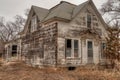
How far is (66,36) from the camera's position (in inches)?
571

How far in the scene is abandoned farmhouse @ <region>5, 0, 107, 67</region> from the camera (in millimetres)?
14195

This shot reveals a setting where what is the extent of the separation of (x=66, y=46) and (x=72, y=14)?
11.4 ft

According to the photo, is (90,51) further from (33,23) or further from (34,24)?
(33,23)

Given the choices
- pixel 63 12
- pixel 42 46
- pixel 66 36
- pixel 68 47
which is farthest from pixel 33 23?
pixel 68 47

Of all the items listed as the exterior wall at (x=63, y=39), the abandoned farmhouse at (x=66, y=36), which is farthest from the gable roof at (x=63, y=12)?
the exterior wall at (x=63, y=39)

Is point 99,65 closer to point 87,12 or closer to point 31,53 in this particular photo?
point 87,12

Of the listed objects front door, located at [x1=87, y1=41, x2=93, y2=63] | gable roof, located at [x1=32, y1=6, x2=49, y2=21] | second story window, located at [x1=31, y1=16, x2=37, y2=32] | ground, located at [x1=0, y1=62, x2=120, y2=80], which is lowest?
ground, located at [x1=0, y1=62, x2=120, y2=80]

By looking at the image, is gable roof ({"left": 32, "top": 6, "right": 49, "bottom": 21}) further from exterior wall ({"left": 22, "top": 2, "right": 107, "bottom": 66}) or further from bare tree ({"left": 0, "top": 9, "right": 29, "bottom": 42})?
bare tree ({"left": 0, "top": 9, "right": 29, "bottom": 42})

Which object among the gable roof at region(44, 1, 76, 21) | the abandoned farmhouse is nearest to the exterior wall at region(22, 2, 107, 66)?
the abandoned farmhouse

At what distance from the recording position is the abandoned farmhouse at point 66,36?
1420 cm

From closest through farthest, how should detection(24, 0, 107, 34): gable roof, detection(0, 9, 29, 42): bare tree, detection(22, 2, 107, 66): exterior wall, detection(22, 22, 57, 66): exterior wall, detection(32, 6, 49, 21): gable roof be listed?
detection(22, 2, 107, 66): exterior wall, detection(22, 22, 57, 66): exterior wall, detection(24, 0, 107, 34): gable roof, detection(32, 6, 49, 21): gable roof, detection(0, 9, 29, 42): bare tree

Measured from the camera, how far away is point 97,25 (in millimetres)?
17078

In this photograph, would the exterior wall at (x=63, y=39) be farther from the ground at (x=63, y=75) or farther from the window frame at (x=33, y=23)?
the ground at (x=63, y=75)

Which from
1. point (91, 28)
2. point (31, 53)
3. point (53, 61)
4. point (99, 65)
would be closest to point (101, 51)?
point (99, 65)
